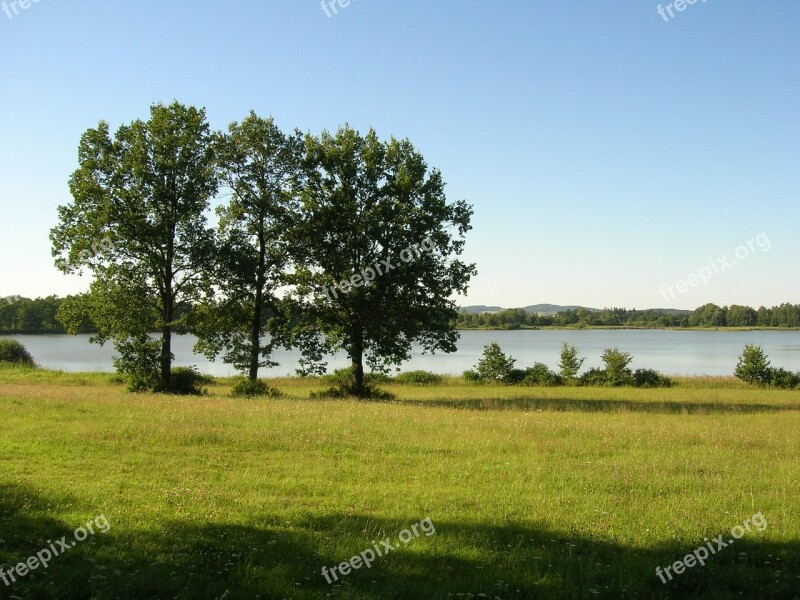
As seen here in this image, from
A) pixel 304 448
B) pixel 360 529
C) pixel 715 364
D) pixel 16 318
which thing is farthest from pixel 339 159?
pixel 16 318

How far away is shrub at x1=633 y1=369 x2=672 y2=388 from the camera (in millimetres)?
44219

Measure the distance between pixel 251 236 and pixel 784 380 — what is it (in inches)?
1496

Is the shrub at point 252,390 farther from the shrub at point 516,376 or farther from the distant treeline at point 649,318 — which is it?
the distant treeline at point 649,318

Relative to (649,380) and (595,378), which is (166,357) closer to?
(595,378)

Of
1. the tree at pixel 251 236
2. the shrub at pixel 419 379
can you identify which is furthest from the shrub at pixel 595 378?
the tree at pixel 251 236

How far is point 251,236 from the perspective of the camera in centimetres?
3203

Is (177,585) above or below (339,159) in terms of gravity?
below

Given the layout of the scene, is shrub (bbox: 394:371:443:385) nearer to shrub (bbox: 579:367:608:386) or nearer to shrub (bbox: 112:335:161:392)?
shrub (bbox: 579:367:608:386)

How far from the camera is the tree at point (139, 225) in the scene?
28.9 meters

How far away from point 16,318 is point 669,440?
94.8m

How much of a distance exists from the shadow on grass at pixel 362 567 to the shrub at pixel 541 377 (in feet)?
128

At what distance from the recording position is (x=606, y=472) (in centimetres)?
1187

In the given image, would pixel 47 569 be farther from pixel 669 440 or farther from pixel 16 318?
pixel 16 318

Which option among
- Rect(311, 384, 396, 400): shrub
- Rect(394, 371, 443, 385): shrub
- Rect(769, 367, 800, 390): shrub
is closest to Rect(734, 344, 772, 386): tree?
Rect(769, 367, 800, 390): shrub
